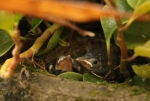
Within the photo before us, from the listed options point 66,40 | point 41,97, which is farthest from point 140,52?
point 66,40

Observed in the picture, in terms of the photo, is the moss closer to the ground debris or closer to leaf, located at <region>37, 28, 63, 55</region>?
the ground debris

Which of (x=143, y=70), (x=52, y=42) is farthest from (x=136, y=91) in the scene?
(x=52, y=42)

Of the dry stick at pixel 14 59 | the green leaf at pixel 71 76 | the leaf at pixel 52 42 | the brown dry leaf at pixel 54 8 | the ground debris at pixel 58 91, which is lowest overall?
the green leaf at pixel 71 76

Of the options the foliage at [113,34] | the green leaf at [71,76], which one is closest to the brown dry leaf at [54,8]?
the foliage at [113,34]

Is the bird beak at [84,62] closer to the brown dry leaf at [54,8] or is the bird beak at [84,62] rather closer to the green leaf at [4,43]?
the green leaf at [4,43]

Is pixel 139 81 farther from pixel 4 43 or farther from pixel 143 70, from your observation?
pixel 4 43

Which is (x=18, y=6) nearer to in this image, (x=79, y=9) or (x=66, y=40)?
(x=79, y=9)

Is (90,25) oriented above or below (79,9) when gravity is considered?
below
